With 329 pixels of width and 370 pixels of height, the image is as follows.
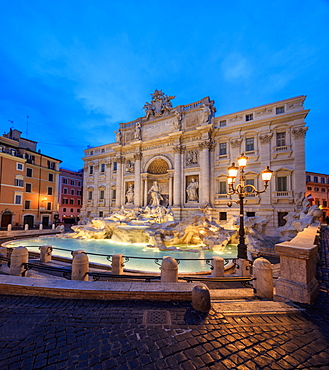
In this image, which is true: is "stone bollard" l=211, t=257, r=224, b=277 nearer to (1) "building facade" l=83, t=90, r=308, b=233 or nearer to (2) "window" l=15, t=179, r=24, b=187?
(1) "building facade" l=83, t=90, r=308, b=233

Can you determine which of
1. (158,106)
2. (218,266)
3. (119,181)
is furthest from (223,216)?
(158,106)

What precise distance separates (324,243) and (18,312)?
13482mm

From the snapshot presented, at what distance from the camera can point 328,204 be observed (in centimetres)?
3684

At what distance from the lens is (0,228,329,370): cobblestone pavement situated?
2471mm

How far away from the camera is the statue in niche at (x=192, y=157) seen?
24.0 meters

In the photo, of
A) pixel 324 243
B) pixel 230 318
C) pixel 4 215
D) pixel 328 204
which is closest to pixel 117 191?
pixel 4 215

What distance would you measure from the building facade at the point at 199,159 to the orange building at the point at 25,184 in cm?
669

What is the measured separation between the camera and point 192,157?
24281 millimetres

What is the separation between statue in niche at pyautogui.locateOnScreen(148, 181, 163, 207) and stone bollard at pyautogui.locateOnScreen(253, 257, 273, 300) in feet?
67.4

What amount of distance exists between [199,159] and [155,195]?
25.6 feet

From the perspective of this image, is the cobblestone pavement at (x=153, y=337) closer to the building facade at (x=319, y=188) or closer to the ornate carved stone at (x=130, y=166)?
the ornate carved stone at (x=130, y=166)

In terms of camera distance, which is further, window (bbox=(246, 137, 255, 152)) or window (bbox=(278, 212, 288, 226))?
window (bbox=(246, 137, 255, 152))

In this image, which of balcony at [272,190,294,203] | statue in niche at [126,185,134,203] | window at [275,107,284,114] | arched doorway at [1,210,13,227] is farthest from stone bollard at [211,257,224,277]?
arched doorway at [1,210,13,227]

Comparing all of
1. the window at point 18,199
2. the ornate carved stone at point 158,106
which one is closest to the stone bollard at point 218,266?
the ornate carved stone at point 158,106
